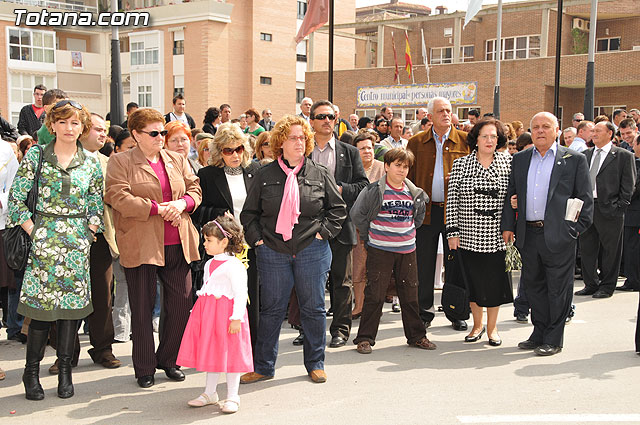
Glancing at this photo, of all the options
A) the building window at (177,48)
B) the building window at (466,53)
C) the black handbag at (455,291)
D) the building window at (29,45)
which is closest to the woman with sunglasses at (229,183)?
the black handbag at (455,291)

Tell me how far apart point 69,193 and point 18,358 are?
2.16m

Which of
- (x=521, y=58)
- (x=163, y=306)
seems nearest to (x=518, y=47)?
(x=521, y=58)

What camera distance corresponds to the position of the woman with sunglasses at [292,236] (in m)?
5.85

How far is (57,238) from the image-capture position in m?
5.50

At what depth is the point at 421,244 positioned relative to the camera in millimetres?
7645

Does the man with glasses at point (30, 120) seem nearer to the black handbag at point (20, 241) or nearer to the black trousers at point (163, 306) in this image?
the black handbag at point (20, 241)

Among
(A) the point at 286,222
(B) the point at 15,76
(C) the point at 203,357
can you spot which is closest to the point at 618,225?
(A) the point at 286,222

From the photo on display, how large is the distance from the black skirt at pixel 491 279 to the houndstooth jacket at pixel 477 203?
10 centimetres

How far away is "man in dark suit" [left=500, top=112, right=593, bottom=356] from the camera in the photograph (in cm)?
683

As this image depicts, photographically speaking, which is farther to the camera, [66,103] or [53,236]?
[66,103]

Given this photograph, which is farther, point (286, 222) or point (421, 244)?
point (421, 244)

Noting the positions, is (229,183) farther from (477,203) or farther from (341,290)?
(477,203)

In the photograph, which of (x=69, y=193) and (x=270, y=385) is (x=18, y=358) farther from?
(x=270, y=385)

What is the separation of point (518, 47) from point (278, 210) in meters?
42.0
